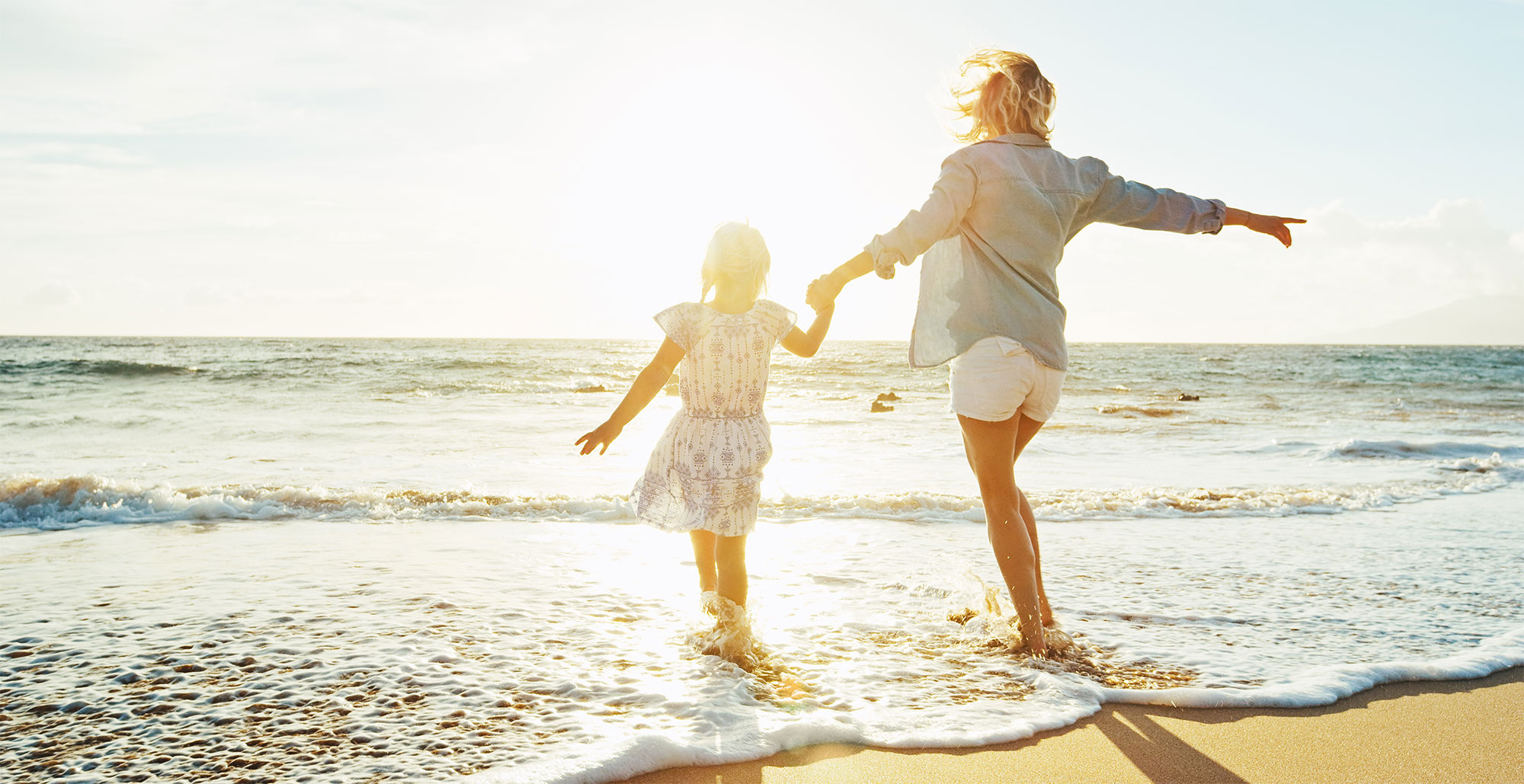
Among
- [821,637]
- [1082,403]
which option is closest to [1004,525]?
[821,637]

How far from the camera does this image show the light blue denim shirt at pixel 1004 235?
2750 mm

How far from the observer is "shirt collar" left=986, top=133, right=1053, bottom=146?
284 cm

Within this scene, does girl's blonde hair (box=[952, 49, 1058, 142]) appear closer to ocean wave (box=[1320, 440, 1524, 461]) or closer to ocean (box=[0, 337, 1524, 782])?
ocean (box=[0, 337, 1524, 782])

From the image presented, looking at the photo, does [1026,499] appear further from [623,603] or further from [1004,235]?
[623,603]

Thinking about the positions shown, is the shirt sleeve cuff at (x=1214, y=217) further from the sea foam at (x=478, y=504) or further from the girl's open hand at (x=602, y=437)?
the sea foam at (x=478, y=504)

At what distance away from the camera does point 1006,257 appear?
280 cm

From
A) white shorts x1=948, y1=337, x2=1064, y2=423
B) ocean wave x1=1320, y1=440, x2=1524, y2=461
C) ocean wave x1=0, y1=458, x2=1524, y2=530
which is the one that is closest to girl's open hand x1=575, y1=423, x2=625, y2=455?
white shorts x1=948, y1=337, x2=1064, y2=423

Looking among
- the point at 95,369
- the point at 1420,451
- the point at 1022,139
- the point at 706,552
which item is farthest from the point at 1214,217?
the point at 95,369

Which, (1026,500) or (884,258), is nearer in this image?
(884,258)

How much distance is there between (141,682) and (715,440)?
1.92 meters

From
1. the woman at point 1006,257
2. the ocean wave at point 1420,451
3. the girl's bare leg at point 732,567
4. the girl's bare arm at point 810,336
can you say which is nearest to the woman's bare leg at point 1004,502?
the woman at point 1006,257

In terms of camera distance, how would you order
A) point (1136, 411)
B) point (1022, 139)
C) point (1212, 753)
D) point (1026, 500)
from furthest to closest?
point (1136, 411)
point (1026, 500)
point (1022, 139)
point (1212, 753)

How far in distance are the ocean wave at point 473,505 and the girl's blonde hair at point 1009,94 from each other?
3463mm

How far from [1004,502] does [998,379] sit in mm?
402
